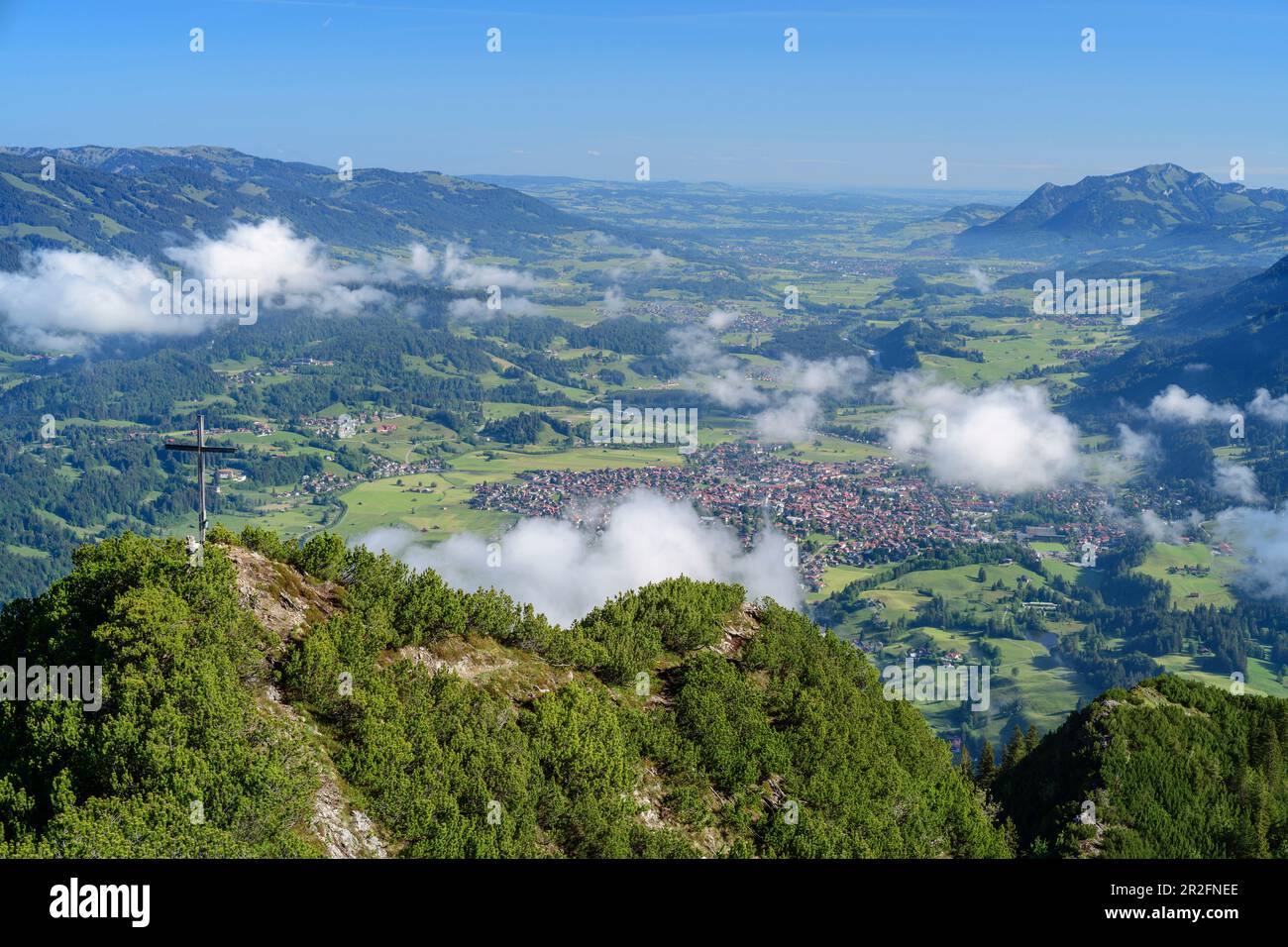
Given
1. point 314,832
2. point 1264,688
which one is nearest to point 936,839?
point 314,832

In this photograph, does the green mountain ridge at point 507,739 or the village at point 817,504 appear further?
the village at point 817,504

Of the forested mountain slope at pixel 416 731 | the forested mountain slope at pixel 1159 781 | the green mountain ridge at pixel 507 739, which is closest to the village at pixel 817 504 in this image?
the forested mountain slope at pixel 1159 781

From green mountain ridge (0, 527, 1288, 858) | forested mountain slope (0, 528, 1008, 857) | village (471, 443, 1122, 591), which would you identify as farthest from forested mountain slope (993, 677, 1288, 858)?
village (471, 443, 1122, 591)

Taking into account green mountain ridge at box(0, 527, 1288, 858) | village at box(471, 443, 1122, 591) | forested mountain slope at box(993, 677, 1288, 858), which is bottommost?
village at box(471, 443, 1122, 591)

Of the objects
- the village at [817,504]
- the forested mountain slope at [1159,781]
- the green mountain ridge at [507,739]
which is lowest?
the village at [817,504]

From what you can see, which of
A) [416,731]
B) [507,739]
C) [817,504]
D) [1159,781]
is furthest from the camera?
[817,504]

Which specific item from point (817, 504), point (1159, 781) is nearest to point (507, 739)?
point (1159, 781)

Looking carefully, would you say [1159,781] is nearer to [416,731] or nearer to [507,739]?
[507,739]

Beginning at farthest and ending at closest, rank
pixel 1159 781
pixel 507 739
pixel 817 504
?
pixel 817 504, pixel 1159 781, pixel 507 739

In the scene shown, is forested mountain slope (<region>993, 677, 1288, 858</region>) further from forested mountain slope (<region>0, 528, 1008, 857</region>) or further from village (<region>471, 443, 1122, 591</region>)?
village (<region>471, 443, 1122, 591</region>)

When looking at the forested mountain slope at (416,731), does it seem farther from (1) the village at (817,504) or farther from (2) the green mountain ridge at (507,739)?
(1) the village at (817,504)
